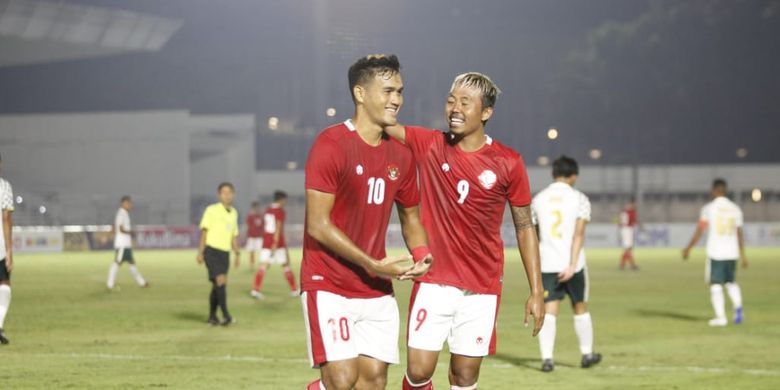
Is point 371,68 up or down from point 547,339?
up

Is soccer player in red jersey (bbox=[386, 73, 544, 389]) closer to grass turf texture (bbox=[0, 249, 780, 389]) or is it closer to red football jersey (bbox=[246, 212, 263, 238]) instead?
grass turf texture (bbox=[0, 249, 780, 389])

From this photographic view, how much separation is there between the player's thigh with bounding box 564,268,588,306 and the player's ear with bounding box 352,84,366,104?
6.70 m

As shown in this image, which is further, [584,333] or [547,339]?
[584,333]

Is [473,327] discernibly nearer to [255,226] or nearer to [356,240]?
[356,240]

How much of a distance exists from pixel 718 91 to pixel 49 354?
80.8 metres

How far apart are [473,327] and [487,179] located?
1042mm

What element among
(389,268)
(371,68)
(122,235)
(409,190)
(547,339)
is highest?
(371,68)

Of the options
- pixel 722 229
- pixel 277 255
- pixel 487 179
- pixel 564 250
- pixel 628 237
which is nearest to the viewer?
pixel 487 179

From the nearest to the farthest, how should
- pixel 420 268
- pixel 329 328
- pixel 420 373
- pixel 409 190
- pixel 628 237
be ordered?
pixel 420 268 < pixel 329 328 < pixel 409 190 < pixel 420 373 < pixel 628 237

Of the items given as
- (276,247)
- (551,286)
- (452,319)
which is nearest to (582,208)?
(551,286)

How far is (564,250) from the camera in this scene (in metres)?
12.8

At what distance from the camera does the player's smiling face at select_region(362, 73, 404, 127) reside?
673 centimetres

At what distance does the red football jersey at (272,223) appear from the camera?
79.6 ft

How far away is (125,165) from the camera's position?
7231 centimetres
